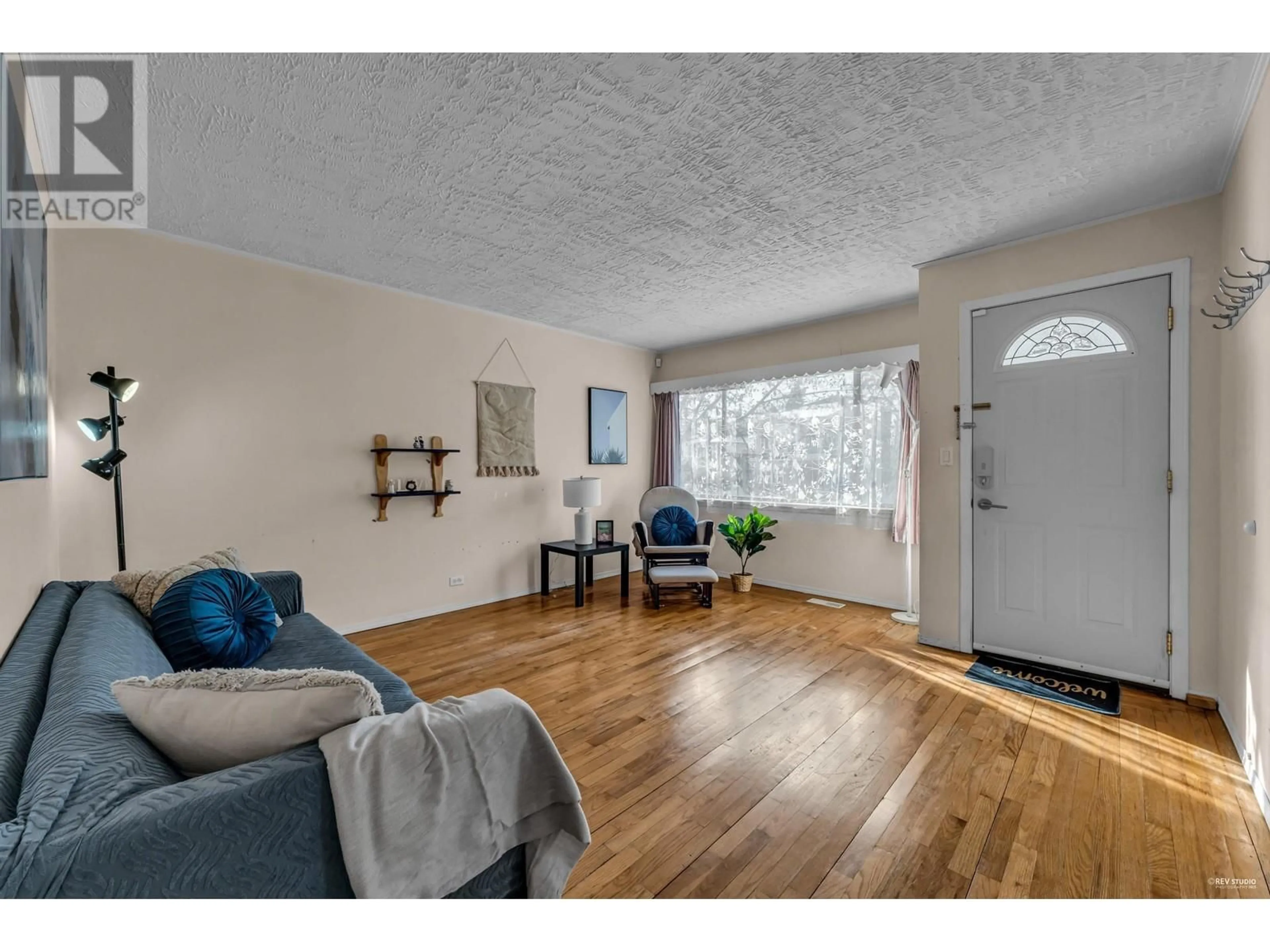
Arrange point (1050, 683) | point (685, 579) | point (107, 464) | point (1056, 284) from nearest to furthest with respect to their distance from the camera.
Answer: point (107, 464), point (1050, 683), point (1056, 284), point (685, 579)

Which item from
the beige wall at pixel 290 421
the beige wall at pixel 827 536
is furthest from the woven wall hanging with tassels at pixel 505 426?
the beige wall at pixel 827 536

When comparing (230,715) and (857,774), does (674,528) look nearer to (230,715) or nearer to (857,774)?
(857,774)

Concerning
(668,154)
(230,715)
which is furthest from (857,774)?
(668,154)

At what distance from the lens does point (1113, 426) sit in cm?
283

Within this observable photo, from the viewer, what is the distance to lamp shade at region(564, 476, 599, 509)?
479 centimetres

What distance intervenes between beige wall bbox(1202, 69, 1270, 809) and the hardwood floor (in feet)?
0.79

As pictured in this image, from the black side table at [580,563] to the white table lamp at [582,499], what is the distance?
9 centimetres

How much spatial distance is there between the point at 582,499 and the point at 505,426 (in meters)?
0.92

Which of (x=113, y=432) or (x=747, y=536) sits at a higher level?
(x=113, y=432)

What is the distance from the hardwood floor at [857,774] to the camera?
153 cm

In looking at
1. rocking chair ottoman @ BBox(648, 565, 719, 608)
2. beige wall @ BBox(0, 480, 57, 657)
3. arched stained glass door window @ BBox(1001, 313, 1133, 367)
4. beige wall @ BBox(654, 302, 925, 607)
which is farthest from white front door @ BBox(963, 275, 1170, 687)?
beige wall @ BBox(0, 480, 57, 657)

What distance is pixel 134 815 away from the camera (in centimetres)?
79

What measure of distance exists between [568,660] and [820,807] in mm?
1730

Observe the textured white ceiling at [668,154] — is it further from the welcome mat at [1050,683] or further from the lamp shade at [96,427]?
the welcome mat at [1050,683]
